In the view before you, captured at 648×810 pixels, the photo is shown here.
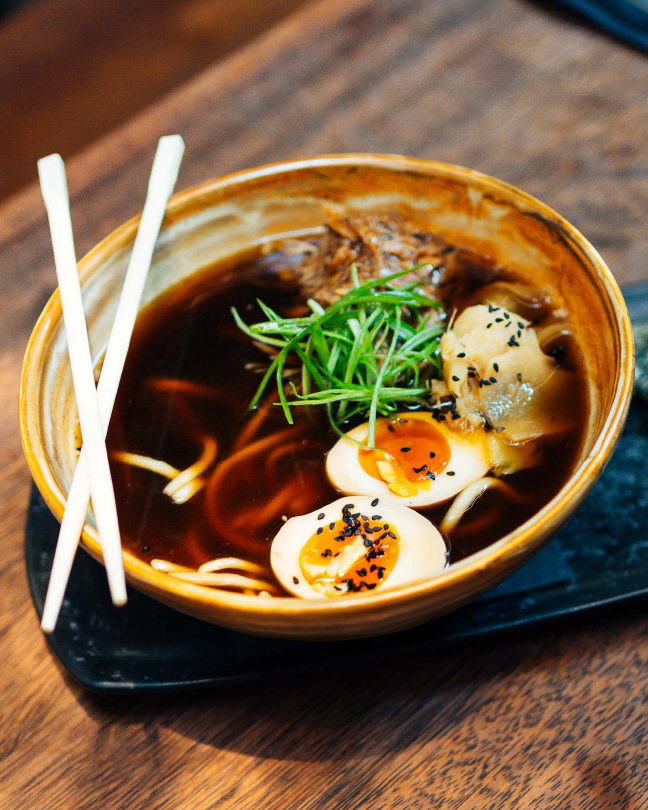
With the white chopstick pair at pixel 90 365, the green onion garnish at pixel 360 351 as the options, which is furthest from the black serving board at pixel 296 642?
the green onion garnish at pixel 360 351

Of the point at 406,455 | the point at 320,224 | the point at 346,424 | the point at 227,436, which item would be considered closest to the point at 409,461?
the point at 406,455

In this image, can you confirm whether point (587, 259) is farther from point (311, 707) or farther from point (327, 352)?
point (311, 707)

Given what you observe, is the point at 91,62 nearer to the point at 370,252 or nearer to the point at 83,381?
the point at 370,252

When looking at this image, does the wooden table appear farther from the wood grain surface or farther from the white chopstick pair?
the wood grain surface

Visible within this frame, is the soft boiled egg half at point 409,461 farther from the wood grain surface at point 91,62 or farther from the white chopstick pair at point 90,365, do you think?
the wood grain surface at point 91,62

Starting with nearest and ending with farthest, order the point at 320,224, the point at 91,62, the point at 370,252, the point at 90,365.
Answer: the point at 90,365 → the point at 370,252 → the point at 320,224 → the point at 91,62

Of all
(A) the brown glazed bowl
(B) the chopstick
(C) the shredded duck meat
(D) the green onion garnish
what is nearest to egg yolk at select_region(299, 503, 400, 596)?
(A) the brown glazed bowl

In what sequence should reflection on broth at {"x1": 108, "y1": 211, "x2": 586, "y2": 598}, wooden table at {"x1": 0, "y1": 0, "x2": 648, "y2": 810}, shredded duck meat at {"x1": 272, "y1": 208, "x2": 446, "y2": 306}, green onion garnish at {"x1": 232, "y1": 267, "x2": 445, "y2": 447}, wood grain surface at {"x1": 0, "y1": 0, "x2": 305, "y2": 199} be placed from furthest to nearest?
wood grain surface at {"x1": 0, "y1": 0, "x2": 305, "y2": 199}
shredded duck meat at {"x1": 272, "y1": 208, "x2": 446, "y2": 306}
green onion garnish at {"x1": 232, "y1": 267, "x2": 445, "y2": 447}
reflection on broth at {"x1": 108, "y1": 211, "x2": 586, "y2": 598}
wooden table at {"x1": 0, "y1": 0, "x2": 648, "y2": 810}
